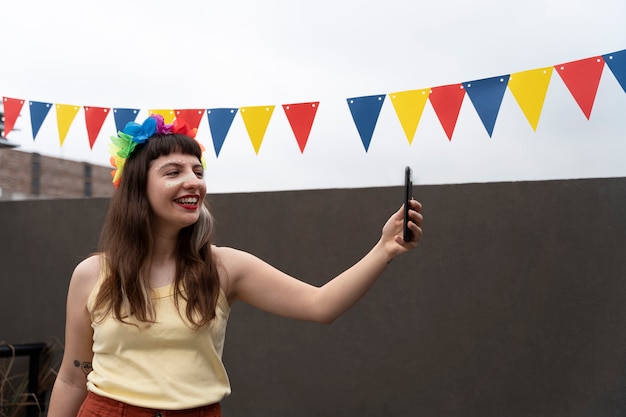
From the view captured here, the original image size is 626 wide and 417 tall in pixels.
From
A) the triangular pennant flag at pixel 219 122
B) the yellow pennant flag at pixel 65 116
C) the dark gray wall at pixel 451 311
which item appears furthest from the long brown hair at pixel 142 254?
the yellow pennant flag at pixel 65 116

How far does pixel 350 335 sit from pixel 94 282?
2.07 m

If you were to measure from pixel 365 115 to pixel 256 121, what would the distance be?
2.00 ft

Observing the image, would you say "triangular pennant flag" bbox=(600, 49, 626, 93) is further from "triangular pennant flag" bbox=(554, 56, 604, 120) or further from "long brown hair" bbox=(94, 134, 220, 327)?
"long brown hair" bbox=(94, 134, 220, 327)

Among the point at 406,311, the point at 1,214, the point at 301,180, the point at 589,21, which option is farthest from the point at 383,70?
the point at 1,214

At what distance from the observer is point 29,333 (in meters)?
4.25

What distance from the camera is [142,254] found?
159 cm

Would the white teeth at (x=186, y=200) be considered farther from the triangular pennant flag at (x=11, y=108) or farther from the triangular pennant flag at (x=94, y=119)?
the triangular pennant flag at (x=11, y=108)

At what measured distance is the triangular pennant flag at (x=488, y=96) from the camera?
311cm

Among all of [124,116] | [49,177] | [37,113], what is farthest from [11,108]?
[49,177]

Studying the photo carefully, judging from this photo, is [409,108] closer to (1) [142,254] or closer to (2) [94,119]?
(2) [94,119]

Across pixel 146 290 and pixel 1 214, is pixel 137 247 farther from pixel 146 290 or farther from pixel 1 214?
pixel 1 214

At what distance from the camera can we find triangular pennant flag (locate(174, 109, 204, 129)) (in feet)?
12.3

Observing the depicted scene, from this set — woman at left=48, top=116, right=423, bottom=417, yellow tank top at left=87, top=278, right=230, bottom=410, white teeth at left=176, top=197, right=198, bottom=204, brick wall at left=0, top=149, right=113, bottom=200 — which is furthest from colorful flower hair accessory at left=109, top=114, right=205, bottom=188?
brick wall at left=0, top=149, right=113, bottom=200

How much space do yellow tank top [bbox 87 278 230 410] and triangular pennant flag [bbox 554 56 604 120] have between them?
6.91ft
